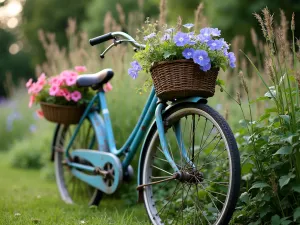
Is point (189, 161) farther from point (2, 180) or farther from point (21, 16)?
Result: point (21, 16)

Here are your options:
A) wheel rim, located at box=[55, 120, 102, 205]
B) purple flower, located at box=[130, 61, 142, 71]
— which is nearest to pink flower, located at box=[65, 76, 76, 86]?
wheel rim, located at box=[55, 120, 102, 205]

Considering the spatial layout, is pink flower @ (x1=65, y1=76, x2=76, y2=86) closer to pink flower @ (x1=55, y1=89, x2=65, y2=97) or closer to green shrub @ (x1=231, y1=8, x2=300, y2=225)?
pink flower @ (x1=55, y1=89, x2=65, y2=97)

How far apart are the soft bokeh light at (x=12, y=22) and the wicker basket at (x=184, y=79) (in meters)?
31.9

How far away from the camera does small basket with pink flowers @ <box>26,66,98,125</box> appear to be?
4145mm

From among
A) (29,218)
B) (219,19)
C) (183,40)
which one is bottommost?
(29,218)

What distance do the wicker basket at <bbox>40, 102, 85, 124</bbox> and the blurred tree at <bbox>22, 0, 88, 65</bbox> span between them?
23.7 m

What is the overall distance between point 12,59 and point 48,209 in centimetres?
2768

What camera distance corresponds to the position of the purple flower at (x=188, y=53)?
8.55 ft

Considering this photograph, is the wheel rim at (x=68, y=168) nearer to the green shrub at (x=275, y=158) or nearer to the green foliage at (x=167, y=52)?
the green foliage at (x=167, y=52)

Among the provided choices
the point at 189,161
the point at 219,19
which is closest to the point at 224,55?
the point at 189,161

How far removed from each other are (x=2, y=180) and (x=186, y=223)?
12.0ft

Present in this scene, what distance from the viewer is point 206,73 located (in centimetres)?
266

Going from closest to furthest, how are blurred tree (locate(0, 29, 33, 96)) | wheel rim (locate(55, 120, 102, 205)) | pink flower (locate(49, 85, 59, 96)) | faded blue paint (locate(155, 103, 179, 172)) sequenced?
faded blue paint (locate(155, 103, 179, 172))
pink flower (locate(49, 85, 59, 96))
wheel rim (locate(55, 120, 102, 205))
blurred tree (locate(0, 29, 33, 96))

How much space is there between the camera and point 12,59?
1184 inches
